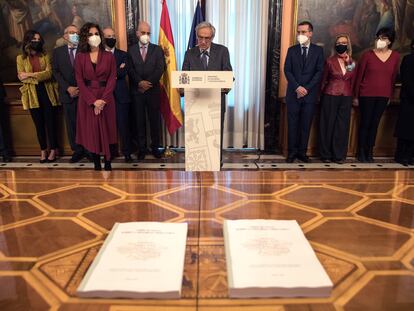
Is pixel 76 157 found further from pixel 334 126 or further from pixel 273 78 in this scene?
pixel 334 126

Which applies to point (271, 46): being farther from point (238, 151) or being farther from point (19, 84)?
point (19, 84)

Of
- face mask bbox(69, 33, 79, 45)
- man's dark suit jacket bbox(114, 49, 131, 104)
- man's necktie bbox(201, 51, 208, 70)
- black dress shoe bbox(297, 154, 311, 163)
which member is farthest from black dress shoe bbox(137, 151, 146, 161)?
black dress shoe bbox(297, 154, 311, 163)

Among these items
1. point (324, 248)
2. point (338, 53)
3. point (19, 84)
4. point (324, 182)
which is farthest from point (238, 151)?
point (324, 248)

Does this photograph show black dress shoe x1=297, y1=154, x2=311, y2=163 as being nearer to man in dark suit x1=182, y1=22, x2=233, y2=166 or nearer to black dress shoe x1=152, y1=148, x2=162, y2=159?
man in dark suit x1=182, y1=22, x2=233, y2=166

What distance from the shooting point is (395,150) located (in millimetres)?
5703

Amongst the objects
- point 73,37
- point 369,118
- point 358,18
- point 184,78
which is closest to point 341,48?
point 358,18

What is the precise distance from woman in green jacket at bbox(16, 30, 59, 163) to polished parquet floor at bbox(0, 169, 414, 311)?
370 centimetres

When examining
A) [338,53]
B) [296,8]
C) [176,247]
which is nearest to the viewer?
[176,247]

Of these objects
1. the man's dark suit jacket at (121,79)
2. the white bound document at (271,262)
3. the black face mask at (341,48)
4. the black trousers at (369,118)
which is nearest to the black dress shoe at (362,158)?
the black trousers at (369,118)

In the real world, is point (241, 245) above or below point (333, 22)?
below

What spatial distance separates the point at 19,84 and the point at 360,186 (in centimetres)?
534

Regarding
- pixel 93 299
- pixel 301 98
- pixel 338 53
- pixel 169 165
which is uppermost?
pixel 338 53

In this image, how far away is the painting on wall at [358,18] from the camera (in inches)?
215

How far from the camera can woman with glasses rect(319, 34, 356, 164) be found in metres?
5.11
